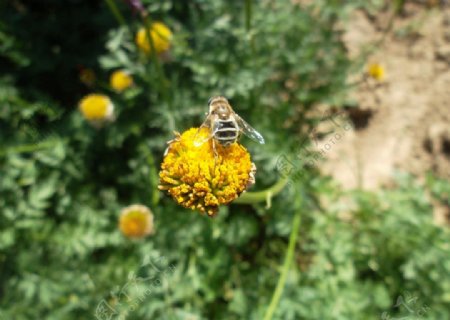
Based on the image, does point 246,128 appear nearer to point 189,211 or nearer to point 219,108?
point 219,108

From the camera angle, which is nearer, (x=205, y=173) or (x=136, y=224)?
(x=205, y=173)

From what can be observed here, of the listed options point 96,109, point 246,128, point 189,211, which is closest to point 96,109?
point 96,109

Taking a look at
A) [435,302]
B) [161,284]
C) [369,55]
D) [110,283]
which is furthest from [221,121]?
[369,55]

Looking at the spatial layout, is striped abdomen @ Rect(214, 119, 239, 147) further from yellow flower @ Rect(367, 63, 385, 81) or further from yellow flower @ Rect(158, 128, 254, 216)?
yellow flower @ Rect(367, 63, 385, 81)

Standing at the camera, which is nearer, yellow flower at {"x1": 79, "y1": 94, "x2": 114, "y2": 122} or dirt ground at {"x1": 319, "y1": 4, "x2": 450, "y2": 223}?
yellow flower at {"x1": 79, "y1": 94, "x2": 114, "y2": 122}

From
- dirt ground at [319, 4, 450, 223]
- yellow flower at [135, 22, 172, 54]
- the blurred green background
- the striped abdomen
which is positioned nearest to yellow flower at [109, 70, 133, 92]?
the blurred green background

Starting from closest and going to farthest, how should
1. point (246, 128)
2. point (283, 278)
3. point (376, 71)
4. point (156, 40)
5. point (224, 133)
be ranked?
point (224, 133), point (246, 128), point (283, 278), point (156, 40), point (376, 71)
